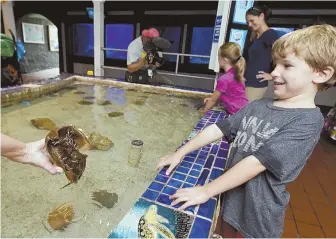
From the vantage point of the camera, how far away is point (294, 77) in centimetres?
91

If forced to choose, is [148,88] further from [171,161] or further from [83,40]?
[83,40]

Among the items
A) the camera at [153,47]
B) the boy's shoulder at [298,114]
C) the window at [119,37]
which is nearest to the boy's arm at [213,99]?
the boy's shoulder at [298,114]

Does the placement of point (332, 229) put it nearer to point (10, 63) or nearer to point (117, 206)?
point (117, 206)

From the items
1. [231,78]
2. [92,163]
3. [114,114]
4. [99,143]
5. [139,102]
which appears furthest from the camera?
[139,102]

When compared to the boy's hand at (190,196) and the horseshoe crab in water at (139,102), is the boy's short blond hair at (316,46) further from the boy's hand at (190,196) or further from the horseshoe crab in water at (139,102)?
the horseshoe crab in water at (139,102)

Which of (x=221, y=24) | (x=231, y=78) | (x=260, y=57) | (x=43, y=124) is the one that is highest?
(x=221, y=24)

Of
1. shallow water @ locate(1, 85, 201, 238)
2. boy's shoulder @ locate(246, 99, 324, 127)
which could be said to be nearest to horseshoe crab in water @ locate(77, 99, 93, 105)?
shallow water @ locate(1, 85, 201, 238)

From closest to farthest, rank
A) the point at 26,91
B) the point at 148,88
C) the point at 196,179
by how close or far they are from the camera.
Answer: the point at 196,179
the point at 26,91
the point at 148,88

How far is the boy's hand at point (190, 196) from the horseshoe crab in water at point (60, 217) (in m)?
0.67

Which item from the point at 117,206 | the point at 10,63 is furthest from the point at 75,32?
the point at 117,206

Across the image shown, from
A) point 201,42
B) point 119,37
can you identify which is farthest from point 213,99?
point 119,37

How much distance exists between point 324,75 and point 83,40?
9.91m

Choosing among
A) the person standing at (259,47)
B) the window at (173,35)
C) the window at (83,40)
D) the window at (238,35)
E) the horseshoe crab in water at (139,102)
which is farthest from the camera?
the window at (83,40)

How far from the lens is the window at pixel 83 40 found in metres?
9.02
